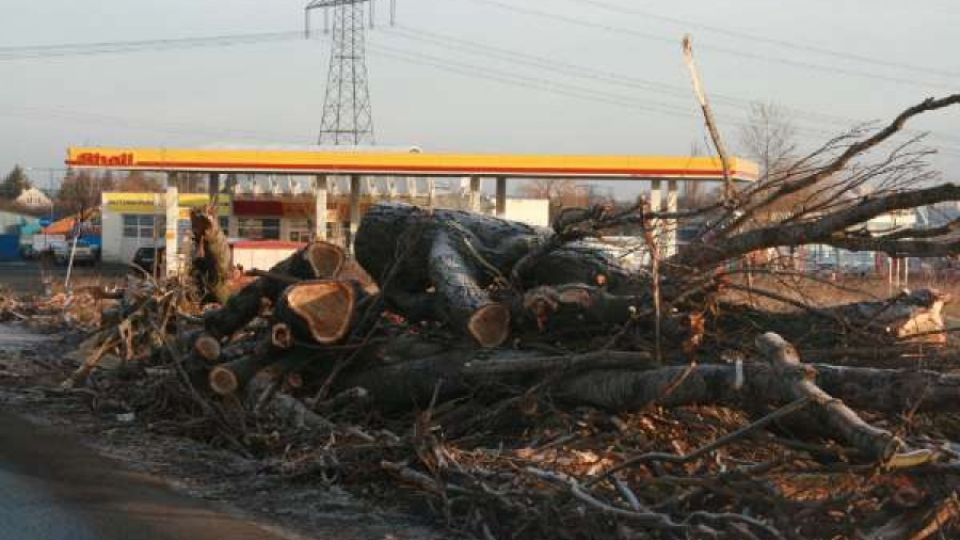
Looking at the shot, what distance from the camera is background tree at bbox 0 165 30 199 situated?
13702 cm

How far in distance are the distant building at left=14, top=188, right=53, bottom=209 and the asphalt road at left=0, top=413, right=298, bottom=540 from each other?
133 meters

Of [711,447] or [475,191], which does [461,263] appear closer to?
[711,447]

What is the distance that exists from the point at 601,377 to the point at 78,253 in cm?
5099

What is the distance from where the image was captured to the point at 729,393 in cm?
645

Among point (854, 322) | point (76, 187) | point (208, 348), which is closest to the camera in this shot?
point (854, 322)

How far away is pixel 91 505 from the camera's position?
6484mm

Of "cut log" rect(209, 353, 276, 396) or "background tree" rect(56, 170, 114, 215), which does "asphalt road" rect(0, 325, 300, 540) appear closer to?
"cut log" rect(209, 353, 276, 396)

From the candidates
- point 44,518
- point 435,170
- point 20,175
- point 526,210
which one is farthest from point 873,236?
point 20,175

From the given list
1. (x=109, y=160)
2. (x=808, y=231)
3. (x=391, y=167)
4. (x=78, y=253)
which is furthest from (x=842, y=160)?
(x=78, y=253)

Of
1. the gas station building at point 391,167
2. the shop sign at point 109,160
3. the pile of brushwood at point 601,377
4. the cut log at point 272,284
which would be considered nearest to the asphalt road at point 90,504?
the pile of brushwood at point 601,377

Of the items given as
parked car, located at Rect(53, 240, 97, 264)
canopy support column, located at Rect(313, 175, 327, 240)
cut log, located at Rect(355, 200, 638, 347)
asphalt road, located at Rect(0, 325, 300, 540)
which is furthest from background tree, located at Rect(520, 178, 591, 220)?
parked car, located at Rect(53, 240, 97, 264)

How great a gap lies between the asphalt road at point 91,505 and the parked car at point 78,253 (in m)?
48.9

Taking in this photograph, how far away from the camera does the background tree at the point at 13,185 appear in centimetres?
13702

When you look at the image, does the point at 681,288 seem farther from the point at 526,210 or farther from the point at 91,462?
the point at 526,210
